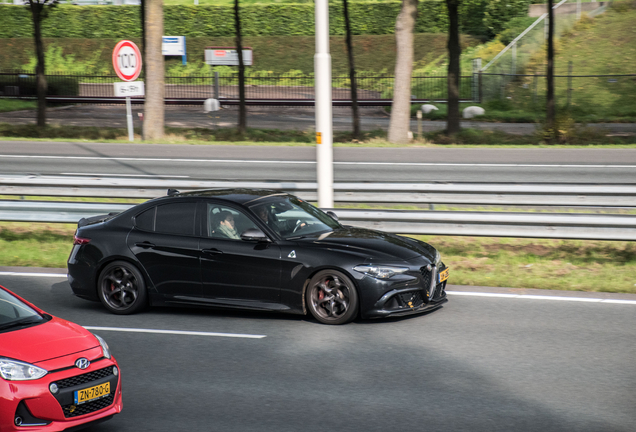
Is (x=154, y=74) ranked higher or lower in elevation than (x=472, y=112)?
higher

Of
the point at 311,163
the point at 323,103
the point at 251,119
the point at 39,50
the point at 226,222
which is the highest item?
the point at 39,50

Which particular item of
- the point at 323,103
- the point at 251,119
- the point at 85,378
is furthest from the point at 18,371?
the point at 251,119

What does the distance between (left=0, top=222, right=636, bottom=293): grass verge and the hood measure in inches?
66.2

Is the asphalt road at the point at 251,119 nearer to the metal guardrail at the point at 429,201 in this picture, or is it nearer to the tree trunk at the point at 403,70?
the tree trunk at the point at 403,70

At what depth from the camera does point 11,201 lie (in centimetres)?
1234

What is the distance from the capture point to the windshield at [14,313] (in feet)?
17.5

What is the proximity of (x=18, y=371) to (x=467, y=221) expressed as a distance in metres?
7.35

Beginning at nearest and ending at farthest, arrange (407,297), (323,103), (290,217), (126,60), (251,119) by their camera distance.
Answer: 1. (407,297)
2. (290,217)
3. (323,103)
4. (126,60)
5. (251,119)

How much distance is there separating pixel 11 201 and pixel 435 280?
25.0ft

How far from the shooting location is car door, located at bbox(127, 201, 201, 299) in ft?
28.0

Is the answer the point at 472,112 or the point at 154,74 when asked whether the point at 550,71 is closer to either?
the point at 472,112

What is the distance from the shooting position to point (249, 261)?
327 inches

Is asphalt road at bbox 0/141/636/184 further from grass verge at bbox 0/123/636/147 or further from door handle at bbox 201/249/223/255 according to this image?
door handle at bbox 201/249/223/255

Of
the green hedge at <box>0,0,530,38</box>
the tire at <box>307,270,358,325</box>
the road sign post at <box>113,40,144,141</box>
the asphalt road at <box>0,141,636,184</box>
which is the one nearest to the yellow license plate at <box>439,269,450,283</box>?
the tire at <box>307,270,358,325</box>
